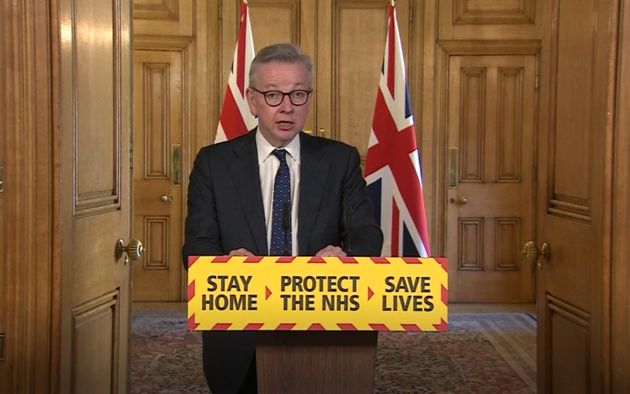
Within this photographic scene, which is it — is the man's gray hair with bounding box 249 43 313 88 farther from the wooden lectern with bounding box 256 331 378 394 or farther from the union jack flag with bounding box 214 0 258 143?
the union jack flag with bounding box 214 0 258 143

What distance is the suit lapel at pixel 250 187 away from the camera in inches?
80.6

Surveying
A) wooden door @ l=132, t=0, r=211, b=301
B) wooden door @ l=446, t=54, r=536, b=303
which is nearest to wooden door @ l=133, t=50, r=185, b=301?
wooden door @ l=132, t=0, r=211, b=301

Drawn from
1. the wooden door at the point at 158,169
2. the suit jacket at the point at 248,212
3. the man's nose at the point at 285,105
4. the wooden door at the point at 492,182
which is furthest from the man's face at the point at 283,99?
the wooden door at the point at 492,182

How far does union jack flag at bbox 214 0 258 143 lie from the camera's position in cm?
464

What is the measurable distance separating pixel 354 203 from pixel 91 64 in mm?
978

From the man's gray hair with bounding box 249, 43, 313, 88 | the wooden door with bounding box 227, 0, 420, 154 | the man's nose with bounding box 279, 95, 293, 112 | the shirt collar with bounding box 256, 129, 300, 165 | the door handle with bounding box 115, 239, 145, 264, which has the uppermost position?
the wooden door with bounding box 227, 0, 420, 154

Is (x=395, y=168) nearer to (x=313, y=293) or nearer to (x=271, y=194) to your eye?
(x=271, y=194)

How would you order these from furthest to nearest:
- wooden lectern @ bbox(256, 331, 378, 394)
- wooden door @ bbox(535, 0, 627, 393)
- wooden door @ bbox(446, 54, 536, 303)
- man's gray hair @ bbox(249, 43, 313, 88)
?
wooden door @ bbox(446, 54, 536, 303) → wooden door @ bbox(535, 0, 627, 393) → man's gray hair @ bbox(249, 43, 313, 88) → wooden lectern @ bbox(256, 331, 378, 394)

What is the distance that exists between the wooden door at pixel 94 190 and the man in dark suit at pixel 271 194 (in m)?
0.43

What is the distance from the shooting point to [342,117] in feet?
21.0

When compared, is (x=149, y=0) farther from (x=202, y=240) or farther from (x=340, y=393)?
(x=340, y=393)

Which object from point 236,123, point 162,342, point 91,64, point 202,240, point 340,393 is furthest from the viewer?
point 162,342

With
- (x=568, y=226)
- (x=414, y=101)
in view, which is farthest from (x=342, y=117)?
(x=568, y=226)

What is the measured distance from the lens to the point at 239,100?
469 centimetres
